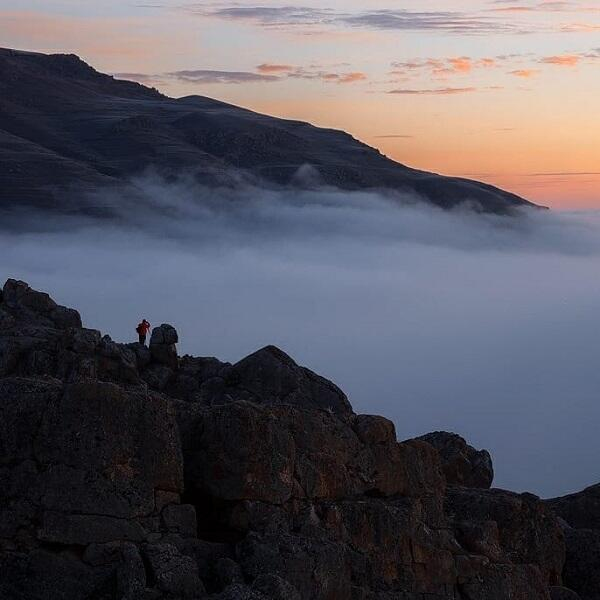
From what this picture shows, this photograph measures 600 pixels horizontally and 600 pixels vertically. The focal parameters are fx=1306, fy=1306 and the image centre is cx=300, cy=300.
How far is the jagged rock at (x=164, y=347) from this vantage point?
134ft

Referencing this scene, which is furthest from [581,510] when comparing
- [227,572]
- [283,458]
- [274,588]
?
[274,588]

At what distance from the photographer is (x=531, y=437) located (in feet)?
634

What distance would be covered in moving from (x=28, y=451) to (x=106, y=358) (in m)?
13.4

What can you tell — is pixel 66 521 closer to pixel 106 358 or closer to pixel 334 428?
pixel 334 428

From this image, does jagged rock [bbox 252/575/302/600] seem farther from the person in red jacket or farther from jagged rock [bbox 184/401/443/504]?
the person in red jacket

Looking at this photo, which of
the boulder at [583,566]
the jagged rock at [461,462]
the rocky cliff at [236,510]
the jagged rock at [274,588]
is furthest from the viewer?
the jagged rock at [461,462]

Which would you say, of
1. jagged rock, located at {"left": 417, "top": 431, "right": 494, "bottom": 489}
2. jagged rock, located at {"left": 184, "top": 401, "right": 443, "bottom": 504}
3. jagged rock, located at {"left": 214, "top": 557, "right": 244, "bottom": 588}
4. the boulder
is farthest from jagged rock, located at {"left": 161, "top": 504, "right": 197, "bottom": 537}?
jagged rock, located at {"left": 417, "top": 431, "right": 494, "bottom": 489}

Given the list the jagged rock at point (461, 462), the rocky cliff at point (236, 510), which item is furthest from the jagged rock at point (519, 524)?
the jagged rock at point (461, 462)

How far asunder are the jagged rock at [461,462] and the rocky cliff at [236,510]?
14.0 feet

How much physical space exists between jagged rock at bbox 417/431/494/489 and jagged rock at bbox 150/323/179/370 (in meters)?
8.32

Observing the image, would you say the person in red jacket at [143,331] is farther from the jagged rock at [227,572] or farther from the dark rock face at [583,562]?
the jagged rock at [227,572]

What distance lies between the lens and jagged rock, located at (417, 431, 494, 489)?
3775 centimetres

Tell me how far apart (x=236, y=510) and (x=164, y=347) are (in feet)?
54.6

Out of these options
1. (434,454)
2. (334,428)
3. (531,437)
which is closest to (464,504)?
(434,454)
